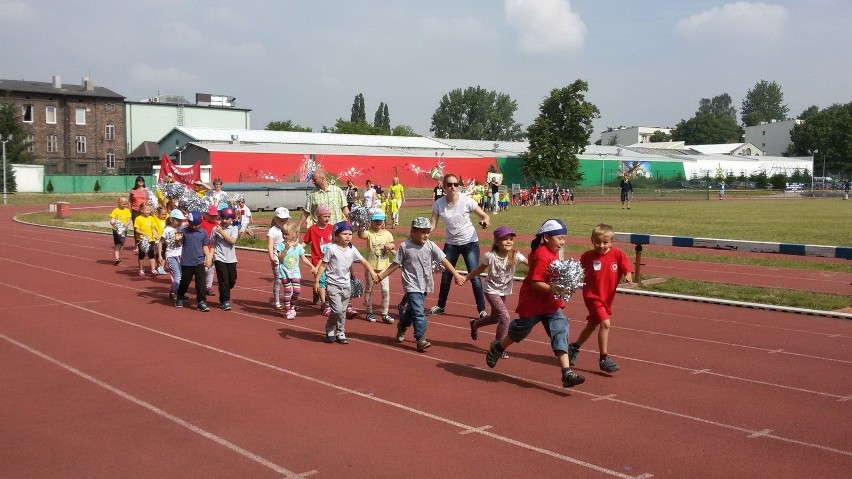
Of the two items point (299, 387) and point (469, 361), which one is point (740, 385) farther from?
point (299, 387)

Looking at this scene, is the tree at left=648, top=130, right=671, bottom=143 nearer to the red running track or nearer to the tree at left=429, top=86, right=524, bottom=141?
the tree at left=429, top=86, right=524, bottom=141

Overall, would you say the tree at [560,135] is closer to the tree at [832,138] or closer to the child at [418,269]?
the tree at [832,138]

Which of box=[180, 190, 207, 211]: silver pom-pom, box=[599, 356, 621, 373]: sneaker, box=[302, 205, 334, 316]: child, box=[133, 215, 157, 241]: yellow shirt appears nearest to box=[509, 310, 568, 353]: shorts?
box=[599, 356, 621, 373]: sneaker

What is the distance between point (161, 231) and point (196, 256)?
4959 millimetres

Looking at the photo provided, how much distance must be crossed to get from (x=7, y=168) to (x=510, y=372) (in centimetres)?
5963

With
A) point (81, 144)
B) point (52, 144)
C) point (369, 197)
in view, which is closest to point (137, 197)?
point (369, 197)

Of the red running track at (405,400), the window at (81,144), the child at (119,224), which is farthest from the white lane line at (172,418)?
the window at (81,144)

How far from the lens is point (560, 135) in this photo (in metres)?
71.6

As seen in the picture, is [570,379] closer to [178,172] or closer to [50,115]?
[178,172]

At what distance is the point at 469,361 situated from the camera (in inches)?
358

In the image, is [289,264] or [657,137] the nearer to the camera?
[289,264]

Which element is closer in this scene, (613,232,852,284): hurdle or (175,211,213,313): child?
(175,211,213,313): child

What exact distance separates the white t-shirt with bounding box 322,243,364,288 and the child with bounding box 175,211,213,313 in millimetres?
3239

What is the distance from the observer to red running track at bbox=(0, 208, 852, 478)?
Result: 5.82 m
